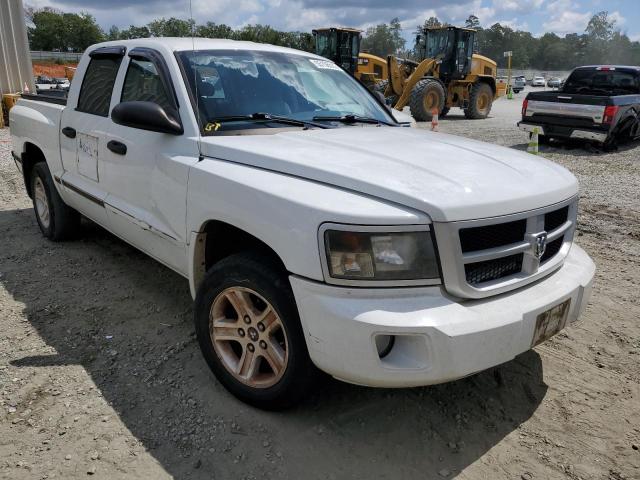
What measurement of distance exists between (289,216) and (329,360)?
0.63 metres

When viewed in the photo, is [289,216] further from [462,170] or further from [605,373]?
[605,373]

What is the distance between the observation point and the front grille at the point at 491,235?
7.50ft

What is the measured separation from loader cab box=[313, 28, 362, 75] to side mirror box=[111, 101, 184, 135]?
52.1 feet

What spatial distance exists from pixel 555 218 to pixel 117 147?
2.72m

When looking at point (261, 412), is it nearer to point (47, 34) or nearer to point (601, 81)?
point (601, 81)

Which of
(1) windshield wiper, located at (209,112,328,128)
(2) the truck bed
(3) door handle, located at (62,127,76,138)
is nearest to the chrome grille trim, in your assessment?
(1) windshield wiper, located at (209,112,328,128)

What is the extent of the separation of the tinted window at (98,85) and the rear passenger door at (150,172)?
18 cm

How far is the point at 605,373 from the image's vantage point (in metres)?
3.20

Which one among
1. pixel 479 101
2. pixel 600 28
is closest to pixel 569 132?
pixel 479 101

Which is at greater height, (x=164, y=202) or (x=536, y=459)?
(x=164, y=202)

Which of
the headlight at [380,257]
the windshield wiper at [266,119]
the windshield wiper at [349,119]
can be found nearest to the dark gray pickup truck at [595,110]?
the windshield wiper at [349,119]

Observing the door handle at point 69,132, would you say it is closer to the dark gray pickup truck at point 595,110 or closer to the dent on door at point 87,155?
the dent on door at point 87,155

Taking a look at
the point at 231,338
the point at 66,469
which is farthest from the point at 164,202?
the point at 66,469

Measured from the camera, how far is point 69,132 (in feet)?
14.3
